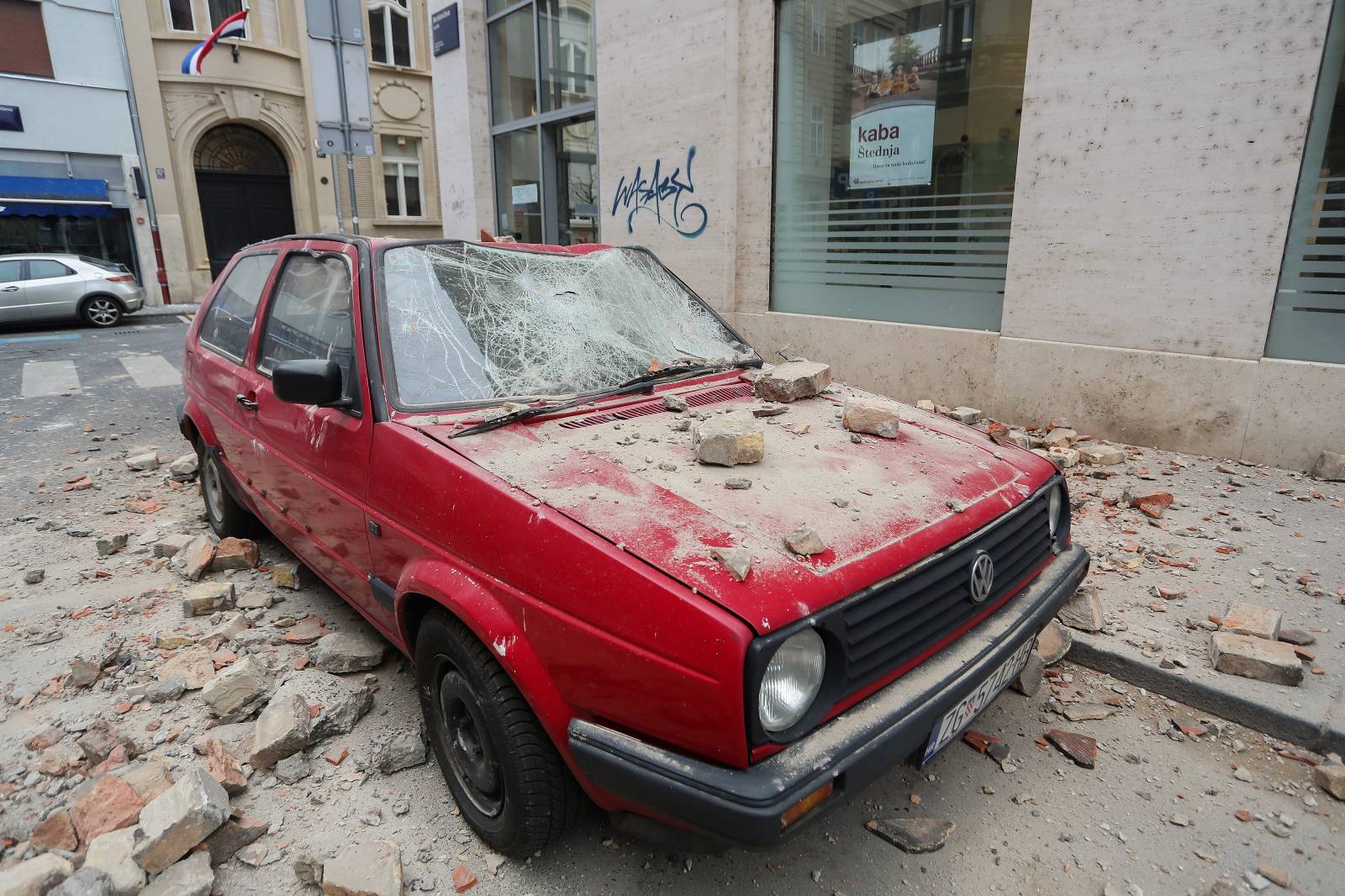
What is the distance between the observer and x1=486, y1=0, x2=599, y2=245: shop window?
35.6ft

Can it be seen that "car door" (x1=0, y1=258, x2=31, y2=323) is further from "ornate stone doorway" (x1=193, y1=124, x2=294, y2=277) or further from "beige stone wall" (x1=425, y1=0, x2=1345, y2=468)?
"beige stone wall" (x1=425, y1=0, x2=1345, y2=468)

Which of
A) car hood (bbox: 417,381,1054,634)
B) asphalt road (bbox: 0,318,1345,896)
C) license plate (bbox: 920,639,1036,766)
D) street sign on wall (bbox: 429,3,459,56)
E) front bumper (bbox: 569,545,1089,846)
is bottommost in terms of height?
asphalt road (bbox: 0,318,1345,896)

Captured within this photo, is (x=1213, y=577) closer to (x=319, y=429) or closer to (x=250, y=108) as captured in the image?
(x=319, y=429)

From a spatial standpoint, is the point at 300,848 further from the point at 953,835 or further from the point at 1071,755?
the point at 1071,755

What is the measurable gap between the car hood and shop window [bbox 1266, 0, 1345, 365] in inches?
137

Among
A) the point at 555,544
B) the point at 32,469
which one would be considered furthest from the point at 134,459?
the point at 555,544

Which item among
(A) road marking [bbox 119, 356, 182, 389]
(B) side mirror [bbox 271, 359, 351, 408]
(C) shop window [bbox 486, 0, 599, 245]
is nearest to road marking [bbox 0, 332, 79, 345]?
(A) road marking [bbox 119, 356, 182, 389]

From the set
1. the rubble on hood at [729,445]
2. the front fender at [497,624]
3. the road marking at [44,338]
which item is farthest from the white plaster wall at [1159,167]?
the road marking at [44,338]

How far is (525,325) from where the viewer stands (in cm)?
301

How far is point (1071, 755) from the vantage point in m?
2.64

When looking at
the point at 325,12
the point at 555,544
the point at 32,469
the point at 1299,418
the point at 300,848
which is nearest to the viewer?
the point at 555,544

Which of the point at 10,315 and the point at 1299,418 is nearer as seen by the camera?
the point at 1299,418

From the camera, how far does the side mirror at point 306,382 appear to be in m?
2.56

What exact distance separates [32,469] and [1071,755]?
7273 millimetres
